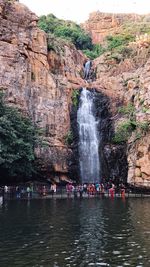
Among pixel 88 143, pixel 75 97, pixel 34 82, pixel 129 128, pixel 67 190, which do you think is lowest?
pixel 67 190

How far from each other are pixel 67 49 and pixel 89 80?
6.03 meters

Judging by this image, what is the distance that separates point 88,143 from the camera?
49.9 metres

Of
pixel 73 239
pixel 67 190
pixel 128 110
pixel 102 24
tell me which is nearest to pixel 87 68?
pixel 128 110

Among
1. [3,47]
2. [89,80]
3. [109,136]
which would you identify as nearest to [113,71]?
[89,80]

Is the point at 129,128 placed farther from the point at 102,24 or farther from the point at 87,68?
the point at 102,24

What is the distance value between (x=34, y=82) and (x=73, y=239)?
34.3m

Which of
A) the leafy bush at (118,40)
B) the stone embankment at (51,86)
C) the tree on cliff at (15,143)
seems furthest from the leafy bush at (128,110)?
the leafy bush at (118,40)

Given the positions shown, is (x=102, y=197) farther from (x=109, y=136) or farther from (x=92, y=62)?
(x=92, y=62)

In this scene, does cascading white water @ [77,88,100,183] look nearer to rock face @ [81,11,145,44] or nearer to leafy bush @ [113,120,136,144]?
leafy bush @ [113,120,136,144]

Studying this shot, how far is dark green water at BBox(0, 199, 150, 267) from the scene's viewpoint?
14128 mm

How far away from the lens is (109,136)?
5103 centimetres

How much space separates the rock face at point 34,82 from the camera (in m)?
46.7

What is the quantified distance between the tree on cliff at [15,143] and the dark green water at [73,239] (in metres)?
11.4

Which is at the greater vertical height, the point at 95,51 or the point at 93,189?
the point at 95,51
